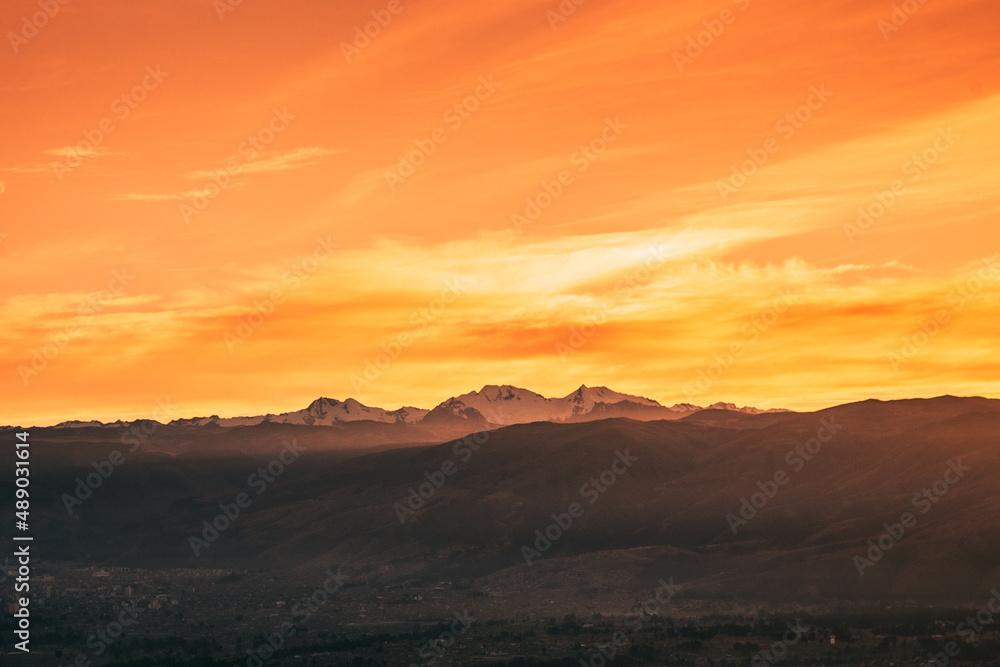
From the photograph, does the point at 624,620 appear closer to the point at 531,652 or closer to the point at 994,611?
the point at 531,652

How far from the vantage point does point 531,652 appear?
167375mm

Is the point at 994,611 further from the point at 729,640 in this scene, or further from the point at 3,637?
the point at 3,637

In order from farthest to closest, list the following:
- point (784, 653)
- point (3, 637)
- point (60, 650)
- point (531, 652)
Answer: point (3, 637)
point (60, 650)
point (531, 652)
point (784, 653)

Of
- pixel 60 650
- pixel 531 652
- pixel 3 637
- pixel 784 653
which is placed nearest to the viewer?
pixel 784 653

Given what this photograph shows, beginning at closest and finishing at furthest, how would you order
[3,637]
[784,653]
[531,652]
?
[784,653] < [531,652] < [3,637]

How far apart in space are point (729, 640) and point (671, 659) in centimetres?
1603

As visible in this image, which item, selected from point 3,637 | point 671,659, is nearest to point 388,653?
point 671,659

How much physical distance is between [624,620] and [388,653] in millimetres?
41904

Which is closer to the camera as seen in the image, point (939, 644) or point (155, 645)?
point (939, 644)

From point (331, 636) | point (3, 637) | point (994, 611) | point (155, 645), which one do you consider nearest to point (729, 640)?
point (994, 611)

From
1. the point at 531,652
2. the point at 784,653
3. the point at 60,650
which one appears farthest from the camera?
the point at 60,650

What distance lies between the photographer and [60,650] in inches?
7323

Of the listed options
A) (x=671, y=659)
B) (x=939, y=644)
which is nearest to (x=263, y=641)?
(x=671, y=659)

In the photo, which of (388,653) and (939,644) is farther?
(388,653)
